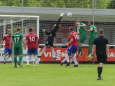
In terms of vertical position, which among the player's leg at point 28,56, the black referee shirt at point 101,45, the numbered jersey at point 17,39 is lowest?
the player's leg at point 28,56

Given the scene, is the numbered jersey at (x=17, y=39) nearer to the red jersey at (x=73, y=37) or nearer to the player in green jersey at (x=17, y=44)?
the player in green jersey at (x=17, y=44)

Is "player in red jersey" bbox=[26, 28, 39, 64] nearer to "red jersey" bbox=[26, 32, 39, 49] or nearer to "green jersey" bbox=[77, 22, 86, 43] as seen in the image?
"red jersey" bbox=[26, 32, 39, 49]

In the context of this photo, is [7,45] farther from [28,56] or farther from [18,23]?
[18,23]

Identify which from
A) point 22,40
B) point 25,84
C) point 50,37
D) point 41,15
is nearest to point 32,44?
point 22,40

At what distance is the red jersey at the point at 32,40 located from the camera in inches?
979

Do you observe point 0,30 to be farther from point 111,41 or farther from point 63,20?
point 111,41

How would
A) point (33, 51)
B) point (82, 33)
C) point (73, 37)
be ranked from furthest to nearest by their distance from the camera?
point (82, 33), point (33, 51), point (73, 37)

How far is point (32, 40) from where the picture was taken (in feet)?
81.7

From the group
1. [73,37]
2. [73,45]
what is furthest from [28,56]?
[73,37]

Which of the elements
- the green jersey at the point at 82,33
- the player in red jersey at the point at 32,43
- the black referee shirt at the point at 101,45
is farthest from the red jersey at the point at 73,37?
the black referee shirt at the point at 101,45

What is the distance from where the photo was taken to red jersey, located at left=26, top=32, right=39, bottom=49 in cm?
2488

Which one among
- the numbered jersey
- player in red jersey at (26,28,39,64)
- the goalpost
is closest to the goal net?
the goalpost

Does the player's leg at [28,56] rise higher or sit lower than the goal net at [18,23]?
lower

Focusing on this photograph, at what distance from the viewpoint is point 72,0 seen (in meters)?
36.3
